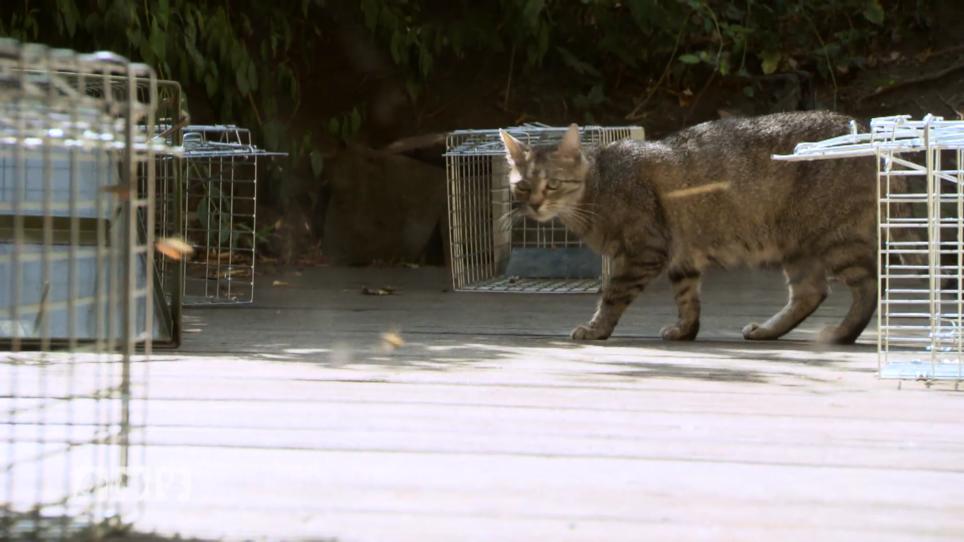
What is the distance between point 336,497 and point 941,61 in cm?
554

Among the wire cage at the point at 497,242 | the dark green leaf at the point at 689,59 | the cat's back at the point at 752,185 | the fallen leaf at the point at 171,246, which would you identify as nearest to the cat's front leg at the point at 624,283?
the cat's back at the point at 752,185

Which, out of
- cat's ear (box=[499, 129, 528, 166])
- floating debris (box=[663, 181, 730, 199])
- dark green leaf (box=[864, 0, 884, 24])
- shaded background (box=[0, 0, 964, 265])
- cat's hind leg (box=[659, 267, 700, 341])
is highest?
dark green leaf (box=[864, 0, 884, 24])

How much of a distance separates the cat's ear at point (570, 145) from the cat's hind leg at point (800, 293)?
0.76m

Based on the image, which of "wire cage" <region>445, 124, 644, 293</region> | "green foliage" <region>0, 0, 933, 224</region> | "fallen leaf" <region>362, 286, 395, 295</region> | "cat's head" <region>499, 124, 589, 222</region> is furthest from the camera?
"green foliage" <region>0, 0, 933, 224</region>

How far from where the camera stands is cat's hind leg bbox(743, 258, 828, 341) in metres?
3.88

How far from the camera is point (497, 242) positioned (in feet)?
19.0

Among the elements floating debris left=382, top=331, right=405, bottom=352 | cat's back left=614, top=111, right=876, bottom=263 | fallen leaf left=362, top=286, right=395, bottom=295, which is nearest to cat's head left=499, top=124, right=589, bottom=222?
cat's back left=614, top=111, right=876, bottom=263

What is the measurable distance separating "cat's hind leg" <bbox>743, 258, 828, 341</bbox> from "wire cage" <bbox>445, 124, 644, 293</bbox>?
1331 millimetres

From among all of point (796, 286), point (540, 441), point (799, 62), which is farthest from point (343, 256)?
point (540, 441)

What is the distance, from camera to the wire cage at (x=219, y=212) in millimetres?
4559

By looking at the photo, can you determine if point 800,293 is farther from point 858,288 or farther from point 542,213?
point 542,213

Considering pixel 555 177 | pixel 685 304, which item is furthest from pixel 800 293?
pixel 555 177

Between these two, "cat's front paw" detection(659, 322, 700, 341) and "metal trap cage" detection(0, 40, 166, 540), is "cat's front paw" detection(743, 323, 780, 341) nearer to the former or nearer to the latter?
"cat's front paw" detection(659, 322, 700, 341)

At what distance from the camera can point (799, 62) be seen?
6461 mm
